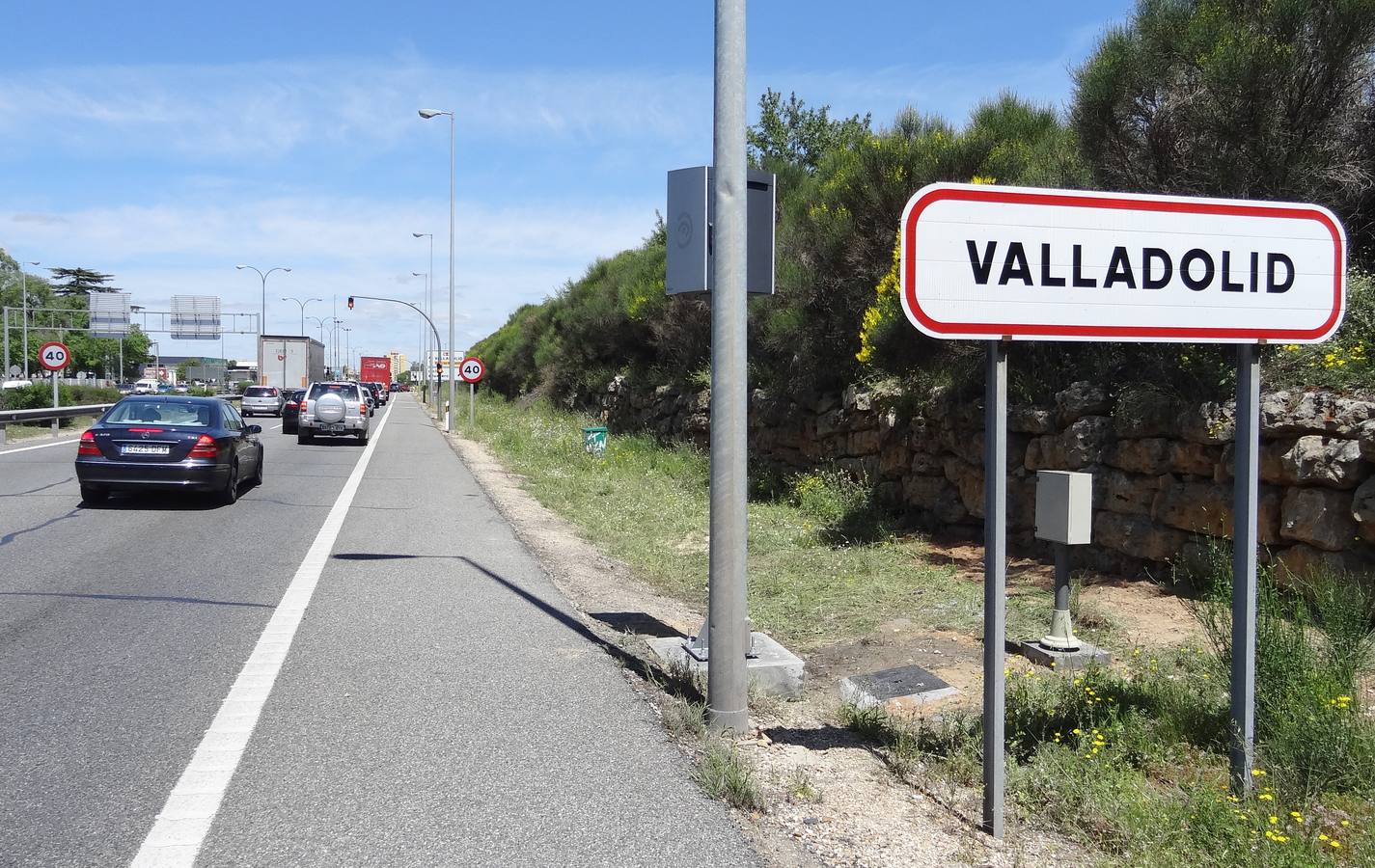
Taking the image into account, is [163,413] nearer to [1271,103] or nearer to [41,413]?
[1271,103]

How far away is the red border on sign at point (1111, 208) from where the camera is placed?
3967 mm

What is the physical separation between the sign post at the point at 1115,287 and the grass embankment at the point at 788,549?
3317 millimetres

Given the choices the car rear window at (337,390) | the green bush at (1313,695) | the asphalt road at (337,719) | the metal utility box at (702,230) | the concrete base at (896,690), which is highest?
the metal utility box at (702,230)

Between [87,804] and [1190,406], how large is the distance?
7572 millimetres

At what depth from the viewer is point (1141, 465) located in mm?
8586

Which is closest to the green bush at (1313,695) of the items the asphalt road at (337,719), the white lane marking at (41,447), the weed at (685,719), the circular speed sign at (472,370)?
the asphalt road at (337,719)

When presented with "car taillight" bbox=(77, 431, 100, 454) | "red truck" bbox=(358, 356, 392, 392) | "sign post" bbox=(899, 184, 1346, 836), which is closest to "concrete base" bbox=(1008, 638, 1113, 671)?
"sign post" bbox=(899, 184, 1346, 836)

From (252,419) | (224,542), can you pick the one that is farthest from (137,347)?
(224,542)

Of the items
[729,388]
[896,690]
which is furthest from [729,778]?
[896,690]

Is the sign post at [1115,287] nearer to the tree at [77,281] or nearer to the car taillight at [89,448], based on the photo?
the car taillight at [89,448]

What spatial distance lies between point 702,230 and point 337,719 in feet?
9.92

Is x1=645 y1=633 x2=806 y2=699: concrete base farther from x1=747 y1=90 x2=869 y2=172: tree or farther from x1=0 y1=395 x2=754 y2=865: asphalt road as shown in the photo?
x1=747 y1=90 x2=869 y2=172: tree

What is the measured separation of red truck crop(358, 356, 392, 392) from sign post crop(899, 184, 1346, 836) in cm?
9317

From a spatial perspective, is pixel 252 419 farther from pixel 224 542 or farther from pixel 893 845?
pixel 893 845
